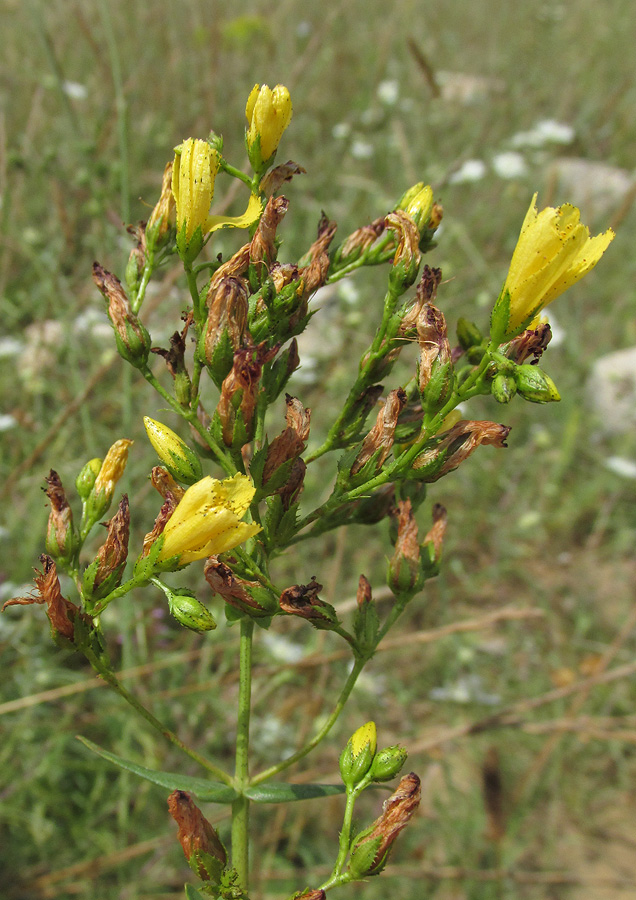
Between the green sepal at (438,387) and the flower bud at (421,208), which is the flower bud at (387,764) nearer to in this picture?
the green sepal at (438,387)

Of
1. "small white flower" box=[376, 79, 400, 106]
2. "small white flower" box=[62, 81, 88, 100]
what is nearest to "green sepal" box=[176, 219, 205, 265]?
"small white flower" box=[62, 81, 88, 100]

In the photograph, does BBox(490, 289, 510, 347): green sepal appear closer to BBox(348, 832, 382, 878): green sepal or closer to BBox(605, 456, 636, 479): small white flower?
BBox(348, 832, 382, 878): green sepal

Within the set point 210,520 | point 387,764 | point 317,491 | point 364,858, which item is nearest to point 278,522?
point 210,520

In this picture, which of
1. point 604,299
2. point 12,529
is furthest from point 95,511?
point 604,299

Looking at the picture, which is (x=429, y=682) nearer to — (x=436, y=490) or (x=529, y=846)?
(x=529, y=846)

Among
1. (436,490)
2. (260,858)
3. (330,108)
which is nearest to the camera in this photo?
(260,858)
